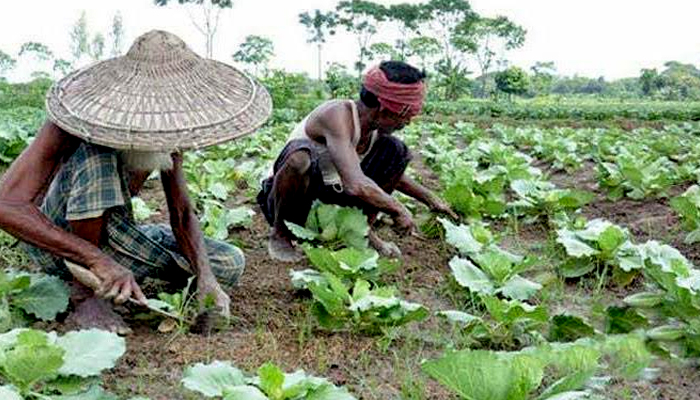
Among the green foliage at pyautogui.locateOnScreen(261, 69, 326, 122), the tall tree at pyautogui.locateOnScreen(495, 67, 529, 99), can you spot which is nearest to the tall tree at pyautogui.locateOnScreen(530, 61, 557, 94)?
the tall tree at pyautogui.locateOnScreen(495, 67, 529, 99)

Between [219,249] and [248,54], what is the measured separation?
45.0 m

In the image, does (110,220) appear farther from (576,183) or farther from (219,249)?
(576,183)

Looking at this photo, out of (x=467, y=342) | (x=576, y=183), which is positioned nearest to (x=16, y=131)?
(x=576, y=183)

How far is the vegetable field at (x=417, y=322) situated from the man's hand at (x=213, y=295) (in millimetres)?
72

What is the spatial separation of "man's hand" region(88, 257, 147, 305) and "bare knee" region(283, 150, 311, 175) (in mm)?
1459

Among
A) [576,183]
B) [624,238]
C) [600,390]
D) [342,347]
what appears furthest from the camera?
[576,183]

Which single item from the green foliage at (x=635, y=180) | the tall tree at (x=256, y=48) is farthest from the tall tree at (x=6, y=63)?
the green foliage at (x=635, y=180)

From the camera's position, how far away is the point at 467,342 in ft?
9.46

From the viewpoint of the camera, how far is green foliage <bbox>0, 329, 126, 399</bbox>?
1.95 metres

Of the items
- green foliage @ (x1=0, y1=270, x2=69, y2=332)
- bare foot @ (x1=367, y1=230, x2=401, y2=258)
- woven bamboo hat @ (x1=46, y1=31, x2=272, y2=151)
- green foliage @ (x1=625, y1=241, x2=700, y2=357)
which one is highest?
woven bamboo hat @ (x1=46, y1=31, x2=272, y2=151)

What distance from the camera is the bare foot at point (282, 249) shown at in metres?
4.23

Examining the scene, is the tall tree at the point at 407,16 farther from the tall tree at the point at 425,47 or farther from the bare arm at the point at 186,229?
the bare arm at the point at 186,229

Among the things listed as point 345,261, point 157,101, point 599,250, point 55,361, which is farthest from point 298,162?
point 55,361

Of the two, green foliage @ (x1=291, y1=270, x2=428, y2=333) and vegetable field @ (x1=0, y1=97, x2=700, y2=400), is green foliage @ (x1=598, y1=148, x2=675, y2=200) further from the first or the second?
green foliage @ (x1=291, y1=270, x2=428, y2=333)
